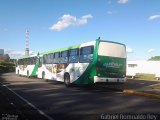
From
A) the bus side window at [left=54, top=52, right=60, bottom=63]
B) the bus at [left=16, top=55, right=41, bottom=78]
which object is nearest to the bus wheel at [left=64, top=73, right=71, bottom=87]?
the bus side window at [left=54, top=52, right=60, bottom=63]

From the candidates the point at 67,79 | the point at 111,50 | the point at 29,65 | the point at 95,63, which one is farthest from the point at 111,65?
the point at 29,65

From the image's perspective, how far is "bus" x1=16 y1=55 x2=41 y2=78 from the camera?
33850 millimetres

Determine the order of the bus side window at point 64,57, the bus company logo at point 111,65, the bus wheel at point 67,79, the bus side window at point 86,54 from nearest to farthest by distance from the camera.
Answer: the bus side window at point 86,54 < the bus company logo at point 111,65 < the bus wheel at point 67,79 < the bus side window at point 64,57

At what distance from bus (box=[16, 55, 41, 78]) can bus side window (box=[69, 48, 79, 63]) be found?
31.5ft

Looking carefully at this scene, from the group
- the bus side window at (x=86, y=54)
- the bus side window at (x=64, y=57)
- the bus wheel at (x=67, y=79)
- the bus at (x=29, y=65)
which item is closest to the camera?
the bus side window at (x=86, y=54)

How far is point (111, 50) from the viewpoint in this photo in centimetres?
2019

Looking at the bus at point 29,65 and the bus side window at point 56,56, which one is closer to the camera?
the bus side window at point 56,56

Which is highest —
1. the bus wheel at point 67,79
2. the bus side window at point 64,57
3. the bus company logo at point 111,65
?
the bus side window at point 64,57

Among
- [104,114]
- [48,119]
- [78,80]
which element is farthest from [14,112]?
[78,80]

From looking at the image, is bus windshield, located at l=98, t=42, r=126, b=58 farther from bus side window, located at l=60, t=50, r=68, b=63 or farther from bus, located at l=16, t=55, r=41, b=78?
bus, located at l=16, t=55, r=41, b=78

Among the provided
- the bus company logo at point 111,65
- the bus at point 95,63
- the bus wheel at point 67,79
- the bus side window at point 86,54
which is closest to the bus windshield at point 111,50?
the bus at point 95,63

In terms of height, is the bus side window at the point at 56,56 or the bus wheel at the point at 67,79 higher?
the bus side window at the point at 56,56

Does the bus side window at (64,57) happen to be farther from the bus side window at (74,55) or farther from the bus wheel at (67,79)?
the bus wheel at (67,79)

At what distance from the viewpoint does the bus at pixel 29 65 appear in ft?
111
